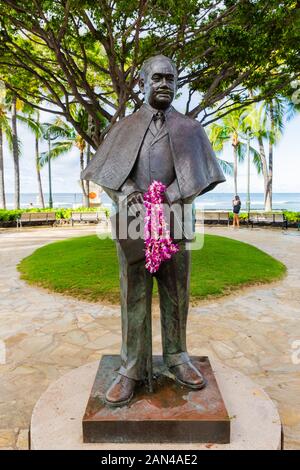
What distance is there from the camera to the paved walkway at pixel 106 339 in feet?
10.7

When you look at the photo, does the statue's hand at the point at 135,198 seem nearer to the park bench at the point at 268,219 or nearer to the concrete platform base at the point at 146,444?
the concrete platform base at the point at 146,444

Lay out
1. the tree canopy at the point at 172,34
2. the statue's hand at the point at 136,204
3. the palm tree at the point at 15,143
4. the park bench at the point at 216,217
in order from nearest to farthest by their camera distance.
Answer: the statue's hand at the point at 136,204 < the tree canopy at the point at 172,34 < the park bench at the point at 216,217 < the palm tree at the point at 15,143

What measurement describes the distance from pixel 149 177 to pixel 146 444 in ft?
5.33

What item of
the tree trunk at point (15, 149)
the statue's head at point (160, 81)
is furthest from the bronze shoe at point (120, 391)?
the tree trunk at point (15, 149)

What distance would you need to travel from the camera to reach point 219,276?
25.6ft

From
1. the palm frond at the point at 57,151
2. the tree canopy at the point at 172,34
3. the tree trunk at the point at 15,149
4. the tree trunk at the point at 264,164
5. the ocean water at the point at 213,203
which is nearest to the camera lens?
the tree canopy at the point at 172,34

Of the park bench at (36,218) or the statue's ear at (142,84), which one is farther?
the park bench at (36,218)

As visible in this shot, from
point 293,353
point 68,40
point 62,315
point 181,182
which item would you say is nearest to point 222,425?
point 181,182

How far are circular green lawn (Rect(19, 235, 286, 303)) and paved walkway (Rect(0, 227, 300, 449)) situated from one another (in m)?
0.36

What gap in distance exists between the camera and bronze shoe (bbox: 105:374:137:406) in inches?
91.0

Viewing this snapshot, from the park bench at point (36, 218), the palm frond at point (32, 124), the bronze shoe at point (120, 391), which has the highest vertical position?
the palm frond at point (32, 124)

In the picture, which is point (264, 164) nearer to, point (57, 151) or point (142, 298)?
point (57, 151)

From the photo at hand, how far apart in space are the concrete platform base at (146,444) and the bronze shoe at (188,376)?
0.28 m

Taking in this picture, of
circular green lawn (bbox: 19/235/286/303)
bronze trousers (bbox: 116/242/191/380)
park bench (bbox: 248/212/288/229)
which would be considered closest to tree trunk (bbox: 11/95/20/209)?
circular green lawn (bbox: 19/235/286/303)
